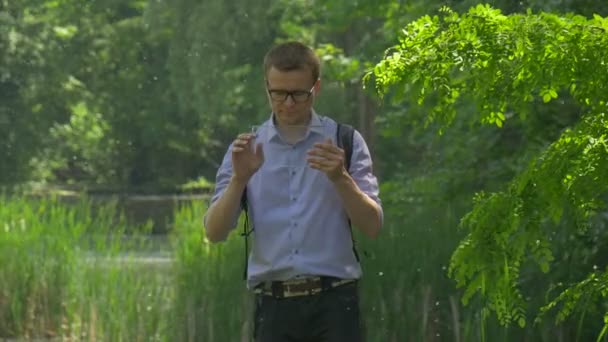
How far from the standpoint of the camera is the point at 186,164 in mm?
43219

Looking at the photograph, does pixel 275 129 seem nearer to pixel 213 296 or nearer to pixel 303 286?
pixel 303 286

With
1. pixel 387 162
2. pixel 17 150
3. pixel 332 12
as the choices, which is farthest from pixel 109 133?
pixel 332 12

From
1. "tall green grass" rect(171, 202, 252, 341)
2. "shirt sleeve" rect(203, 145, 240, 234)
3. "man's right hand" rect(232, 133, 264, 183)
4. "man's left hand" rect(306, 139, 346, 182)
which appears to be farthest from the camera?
"tall green grass" rect(171, 202, 252, 341)

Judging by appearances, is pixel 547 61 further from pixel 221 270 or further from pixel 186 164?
pixel 186 164

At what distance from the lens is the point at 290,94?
15.6ft

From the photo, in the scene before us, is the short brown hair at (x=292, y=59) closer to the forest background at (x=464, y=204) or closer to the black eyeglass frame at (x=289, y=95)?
the black eyeglass frame at (x=289, y=95)

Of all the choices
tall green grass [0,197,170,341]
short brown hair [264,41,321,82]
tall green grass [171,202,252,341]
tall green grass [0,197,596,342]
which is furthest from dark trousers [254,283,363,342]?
tall green grass [0,197,170,341]

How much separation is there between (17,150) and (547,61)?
111 ft

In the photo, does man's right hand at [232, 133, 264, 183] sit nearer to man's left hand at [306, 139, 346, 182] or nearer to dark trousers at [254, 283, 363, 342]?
man's left hand at [306, 139, 346, 182]

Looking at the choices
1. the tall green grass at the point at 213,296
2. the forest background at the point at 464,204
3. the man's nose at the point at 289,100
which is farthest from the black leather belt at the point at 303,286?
the tall green grass at the point at 213,296

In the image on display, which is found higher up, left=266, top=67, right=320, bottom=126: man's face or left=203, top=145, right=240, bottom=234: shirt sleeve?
left=266, top=67, right=320, bottom=126: man's face

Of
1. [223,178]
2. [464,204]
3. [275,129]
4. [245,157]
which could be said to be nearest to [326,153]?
[245,157]

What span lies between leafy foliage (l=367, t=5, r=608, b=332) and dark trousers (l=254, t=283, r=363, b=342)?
0.36 meters

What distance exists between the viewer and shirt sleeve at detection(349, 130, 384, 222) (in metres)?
4.86
